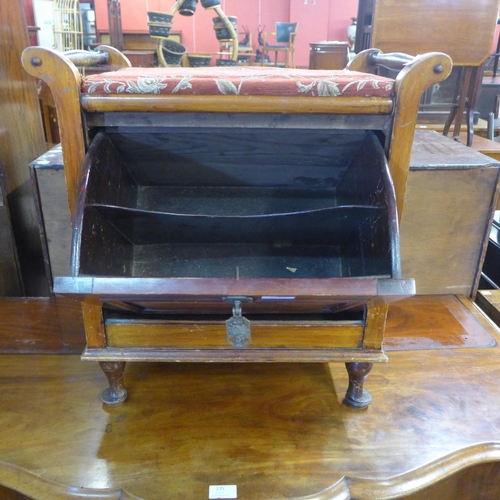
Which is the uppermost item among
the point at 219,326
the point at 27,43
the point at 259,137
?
the point at 27,43

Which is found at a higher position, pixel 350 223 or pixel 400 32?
pixel 400 32

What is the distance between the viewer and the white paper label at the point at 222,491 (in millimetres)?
846

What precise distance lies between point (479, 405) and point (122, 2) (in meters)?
8.24

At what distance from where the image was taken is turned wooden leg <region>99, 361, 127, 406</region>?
99cm

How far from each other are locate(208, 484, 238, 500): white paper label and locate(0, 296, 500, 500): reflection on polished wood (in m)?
0.01

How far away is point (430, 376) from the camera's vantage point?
1.16 meters

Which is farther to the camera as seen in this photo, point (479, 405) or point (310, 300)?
point (479, 405)

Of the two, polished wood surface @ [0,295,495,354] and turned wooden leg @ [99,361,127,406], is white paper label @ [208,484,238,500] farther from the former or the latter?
polished wood surface @ [0,295,495,354]

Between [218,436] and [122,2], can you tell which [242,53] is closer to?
[122,2]

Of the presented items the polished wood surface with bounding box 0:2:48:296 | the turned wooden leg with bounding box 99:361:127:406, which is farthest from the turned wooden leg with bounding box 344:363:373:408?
the polished wood surface with bounding box 0:2:48:296

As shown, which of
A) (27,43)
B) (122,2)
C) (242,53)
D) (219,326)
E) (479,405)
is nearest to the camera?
(219,326)

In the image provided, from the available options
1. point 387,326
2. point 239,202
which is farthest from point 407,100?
point 387,326

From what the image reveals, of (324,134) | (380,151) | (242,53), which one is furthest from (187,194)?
(242,53)

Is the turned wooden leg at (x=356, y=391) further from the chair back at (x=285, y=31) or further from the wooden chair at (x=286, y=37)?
the chair back at (x=285, y=31)
